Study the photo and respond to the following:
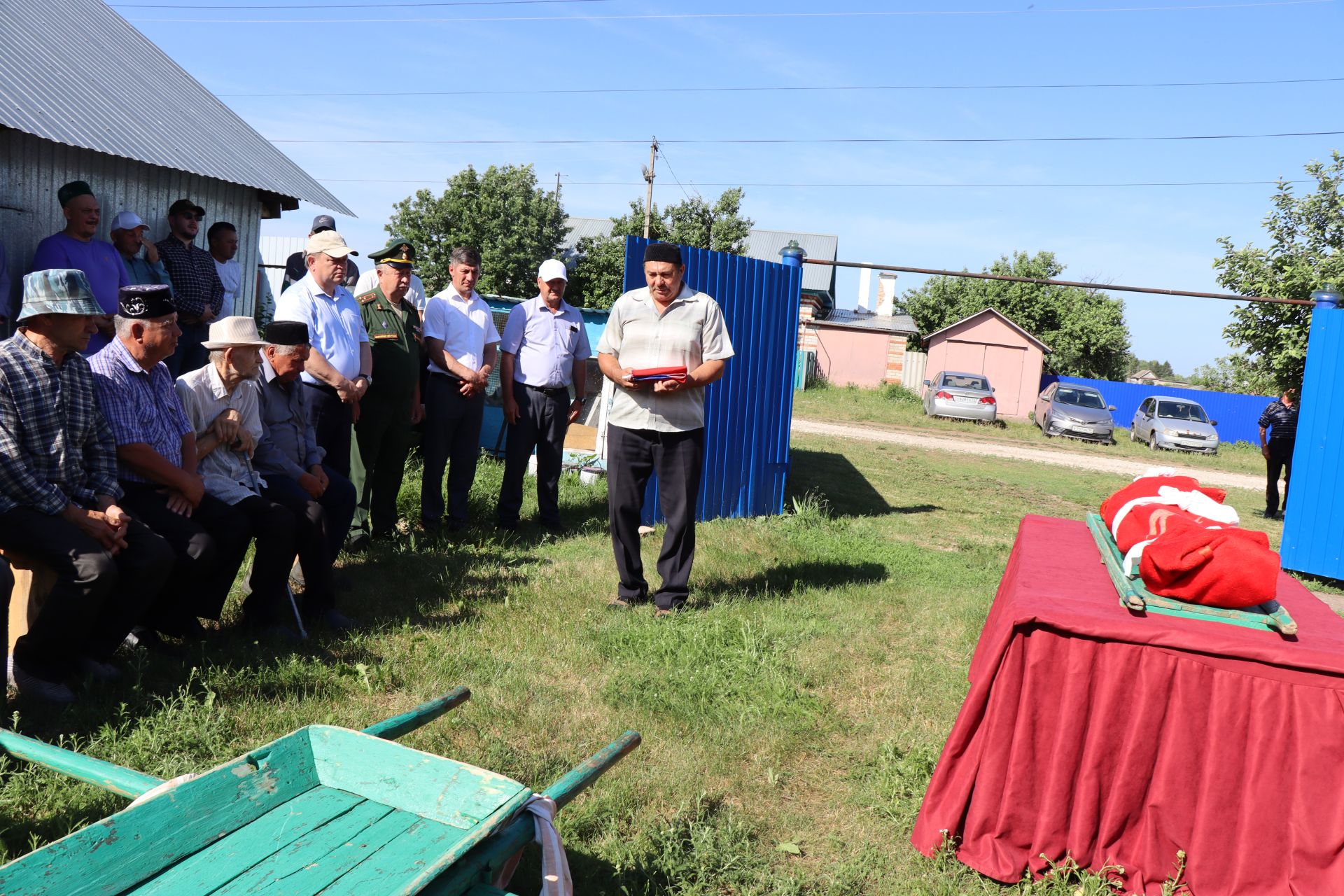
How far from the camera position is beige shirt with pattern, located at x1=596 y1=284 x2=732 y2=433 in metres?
5.61

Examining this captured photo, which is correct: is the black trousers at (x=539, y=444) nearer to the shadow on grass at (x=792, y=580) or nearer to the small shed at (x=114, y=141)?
the shadow on grass at (x=792, y=580)

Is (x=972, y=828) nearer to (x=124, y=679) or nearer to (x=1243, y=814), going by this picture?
(x=1243, y=814)

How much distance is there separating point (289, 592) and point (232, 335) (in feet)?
4.21

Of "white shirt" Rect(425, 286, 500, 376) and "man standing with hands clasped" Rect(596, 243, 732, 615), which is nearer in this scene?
"man standing with hands clasped" Rect(596, 243, 732, 615)

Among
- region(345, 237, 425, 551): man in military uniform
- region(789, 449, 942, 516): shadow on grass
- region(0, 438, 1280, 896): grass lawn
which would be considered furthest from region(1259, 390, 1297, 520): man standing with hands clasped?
region(345, 237, 425, 551): man in military uniform

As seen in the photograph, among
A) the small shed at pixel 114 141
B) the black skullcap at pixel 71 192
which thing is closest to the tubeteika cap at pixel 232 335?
the small shed at pixel 114 141

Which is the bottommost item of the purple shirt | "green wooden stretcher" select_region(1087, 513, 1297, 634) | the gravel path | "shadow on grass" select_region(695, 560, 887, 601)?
the gravel path

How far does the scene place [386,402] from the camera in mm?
6617

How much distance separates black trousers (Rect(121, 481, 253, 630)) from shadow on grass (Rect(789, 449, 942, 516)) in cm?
618

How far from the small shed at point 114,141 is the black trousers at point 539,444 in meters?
3.39

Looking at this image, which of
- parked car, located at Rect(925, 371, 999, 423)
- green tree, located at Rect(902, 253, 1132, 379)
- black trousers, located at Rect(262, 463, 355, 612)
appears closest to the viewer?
black trousers, located at Rect(262, 463, 355, 612)

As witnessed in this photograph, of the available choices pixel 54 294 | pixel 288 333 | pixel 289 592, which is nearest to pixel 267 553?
pixel 289 592

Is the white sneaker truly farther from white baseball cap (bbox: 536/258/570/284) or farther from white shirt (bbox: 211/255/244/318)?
white shirt (bbox: 211/255/244/318)

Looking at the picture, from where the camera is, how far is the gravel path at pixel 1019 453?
18.4 metres
